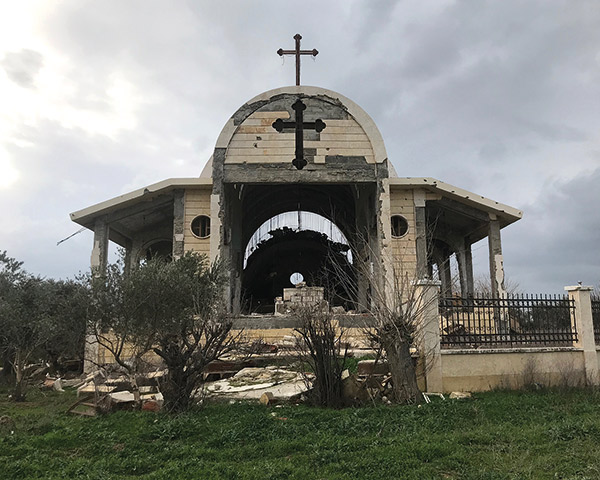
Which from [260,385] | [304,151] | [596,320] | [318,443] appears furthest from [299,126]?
[318,443]

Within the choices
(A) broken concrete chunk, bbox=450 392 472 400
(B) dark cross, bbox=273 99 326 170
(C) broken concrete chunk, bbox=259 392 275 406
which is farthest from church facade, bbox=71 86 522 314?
(C) broken concrete chunk, bbox=259 392 275 406

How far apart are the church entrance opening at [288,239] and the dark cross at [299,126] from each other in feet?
10.7

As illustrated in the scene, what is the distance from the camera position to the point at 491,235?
62.9ft

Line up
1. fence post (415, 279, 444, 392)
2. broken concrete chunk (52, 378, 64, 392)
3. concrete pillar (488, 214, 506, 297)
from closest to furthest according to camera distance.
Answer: fence post (415, 279, 444, 392) < broken concrete chunk (52, 378, 64, 392) < concrete pillar (488, 214, 506, 297)

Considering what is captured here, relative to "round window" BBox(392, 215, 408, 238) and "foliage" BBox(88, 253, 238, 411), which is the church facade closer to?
"round window" BBox(392, 215, 408, 238)

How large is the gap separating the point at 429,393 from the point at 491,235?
406 inches

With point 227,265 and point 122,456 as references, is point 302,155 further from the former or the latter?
point 122,456

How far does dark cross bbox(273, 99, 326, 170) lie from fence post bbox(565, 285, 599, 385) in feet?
30.9

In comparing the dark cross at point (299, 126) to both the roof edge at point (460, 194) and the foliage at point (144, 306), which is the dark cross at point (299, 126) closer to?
the roof edge at point (460, 194)

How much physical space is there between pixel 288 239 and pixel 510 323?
1945 cm

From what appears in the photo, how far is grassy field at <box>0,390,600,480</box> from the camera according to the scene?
583 centimetres

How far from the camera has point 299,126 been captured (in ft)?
59.4

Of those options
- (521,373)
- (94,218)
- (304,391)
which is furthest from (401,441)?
(94,218)

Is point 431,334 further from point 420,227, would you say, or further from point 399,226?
point 399,226
